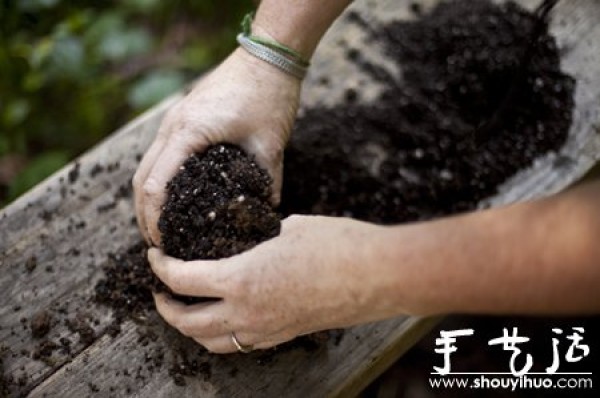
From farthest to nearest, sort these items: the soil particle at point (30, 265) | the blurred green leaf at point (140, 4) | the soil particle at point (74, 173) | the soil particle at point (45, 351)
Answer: the blurred green leaf at point (140, 4)
the soil particle at point (74, 173)
the soil particle at point (30, 265)
the soil particle at point (45, 351)

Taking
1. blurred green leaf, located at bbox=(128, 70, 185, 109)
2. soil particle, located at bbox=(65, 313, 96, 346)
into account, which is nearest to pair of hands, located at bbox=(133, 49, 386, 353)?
soil particle, located at bbox=(65, 313, 96, 346)

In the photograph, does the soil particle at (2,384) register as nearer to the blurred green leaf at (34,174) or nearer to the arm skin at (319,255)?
the arm skin at (319,255)

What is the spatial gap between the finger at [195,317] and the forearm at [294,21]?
54cm

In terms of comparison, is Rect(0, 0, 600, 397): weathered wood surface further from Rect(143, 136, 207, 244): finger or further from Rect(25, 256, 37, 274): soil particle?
Rect(143, 136, 207, 244): finger

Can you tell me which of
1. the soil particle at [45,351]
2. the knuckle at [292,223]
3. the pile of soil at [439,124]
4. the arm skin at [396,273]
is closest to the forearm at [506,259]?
the arm skin at [396,273]

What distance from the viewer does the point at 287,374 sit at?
1.21 metres

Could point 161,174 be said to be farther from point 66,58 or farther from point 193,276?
point 66,58

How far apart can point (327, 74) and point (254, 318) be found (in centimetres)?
68

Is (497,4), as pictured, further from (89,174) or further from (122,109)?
(122,109)

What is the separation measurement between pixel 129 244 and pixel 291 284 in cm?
46

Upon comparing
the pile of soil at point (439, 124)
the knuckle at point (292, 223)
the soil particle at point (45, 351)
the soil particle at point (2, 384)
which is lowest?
the soil particle at point (2, 384)

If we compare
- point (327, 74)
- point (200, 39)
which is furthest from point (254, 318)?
point (200, 39)

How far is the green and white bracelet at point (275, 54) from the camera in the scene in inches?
52.0

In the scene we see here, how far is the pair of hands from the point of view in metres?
1.02
